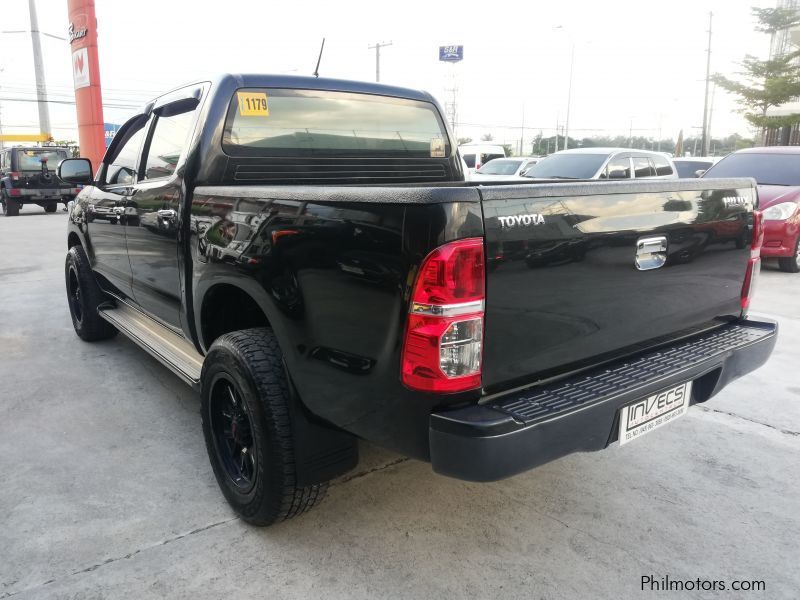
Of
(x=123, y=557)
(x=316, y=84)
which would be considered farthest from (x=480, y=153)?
(x=123, y=557)

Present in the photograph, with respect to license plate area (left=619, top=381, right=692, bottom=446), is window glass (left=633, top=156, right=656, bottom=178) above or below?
above

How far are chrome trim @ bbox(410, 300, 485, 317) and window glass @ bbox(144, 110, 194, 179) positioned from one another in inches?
76.8

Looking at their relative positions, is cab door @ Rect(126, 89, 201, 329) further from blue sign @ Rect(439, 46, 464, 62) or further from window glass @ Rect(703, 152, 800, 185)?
blue sign @ Rect(439, 46, 464, 62)

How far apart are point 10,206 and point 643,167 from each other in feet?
57.6

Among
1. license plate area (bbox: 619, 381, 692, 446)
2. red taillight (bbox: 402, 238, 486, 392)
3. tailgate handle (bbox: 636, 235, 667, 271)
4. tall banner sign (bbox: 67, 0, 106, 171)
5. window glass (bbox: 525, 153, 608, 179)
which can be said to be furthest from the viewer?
tall banner sign (bbox: 67, 0, 106, 171)

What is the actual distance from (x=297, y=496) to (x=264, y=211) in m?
1.10

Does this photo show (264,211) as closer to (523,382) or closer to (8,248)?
(523,382)

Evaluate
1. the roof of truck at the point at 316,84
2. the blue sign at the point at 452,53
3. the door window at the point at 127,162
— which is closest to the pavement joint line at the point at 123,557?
the roof of truck at the point at 316,84

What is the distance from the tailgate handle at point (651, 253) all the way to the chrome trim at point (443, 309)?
33.0 inches

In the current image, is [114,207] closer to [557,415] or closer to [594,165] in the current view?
[557,415]

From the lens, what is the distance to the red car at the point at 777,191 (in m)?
8.14

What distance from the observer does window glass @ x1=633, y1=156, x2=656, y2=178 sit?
11578 millimetres

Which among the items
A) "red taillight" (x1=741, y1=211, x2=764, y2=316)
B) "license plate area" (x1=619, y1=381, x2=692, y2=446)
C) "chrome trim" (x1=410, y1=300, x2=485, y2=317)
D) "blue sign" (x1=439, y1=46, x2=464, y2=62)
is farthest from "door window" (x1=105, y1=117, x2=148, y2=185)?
"blue sign" (x1=439, y1=46, x2=464, y2=62)

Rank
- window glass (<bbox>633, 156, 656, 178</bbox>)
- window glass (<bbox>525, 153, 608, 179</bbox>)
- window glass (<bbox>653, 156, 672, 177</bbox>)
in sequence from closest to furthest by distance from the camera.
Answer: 1. window glass (<bbox>525, 153, 608, 179</bbox>)
2. window glass (<bbox>633, 156, 656, 178</bbox>)
3. window glass (<bbox>653, 156, 672, 177</bbox>)
